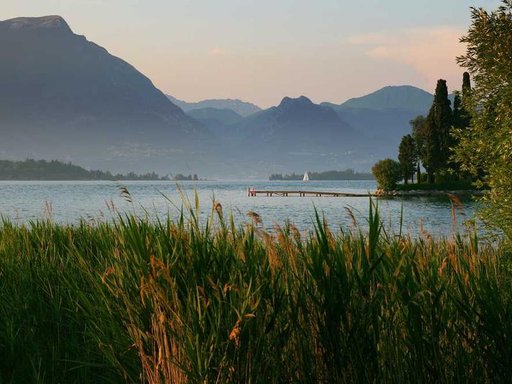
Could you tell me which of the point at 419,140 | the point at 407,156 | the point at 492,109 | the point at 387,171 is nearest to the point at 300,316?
the point at 492,109

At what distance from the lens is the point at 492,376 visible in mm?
5242

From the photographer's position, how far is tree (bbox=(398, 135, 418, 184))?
97.2 metres

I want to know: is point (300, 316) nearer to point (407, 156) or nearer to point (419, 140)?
point (407, 156)

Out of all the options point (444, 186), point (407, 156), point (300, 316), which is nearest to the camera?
point (300, 316)

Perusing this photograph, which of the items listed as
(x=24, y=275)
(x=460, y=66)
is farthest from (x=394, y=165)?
(x=24, y=275)

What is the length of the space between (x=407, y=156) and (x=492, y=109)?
3456 inches

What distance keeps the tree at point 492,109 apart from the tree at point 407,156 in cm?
8562

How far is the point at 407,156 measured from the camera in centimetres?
9819

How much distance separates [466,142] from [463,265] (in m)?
6.98

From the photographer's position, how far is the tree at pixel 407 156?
97188 millimetres

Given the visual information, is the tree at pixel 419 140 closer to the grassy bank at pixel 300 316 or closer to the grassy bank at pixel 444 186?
the grassy bank at pixel 444 186

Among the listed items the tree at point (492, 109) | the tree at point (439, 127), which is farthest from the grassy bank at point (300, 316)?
the tree at point (439, 127)

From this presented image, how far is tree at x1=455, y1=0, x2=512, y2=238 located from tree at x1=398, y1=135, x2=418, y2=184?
85.6 meters

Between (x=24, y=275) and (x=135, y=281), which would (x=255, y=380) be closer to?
(x=135, y=281)
